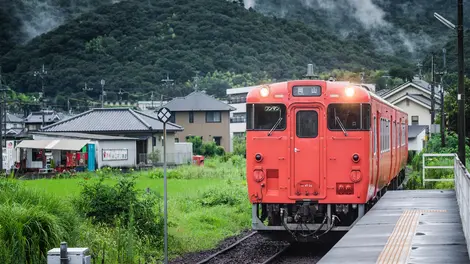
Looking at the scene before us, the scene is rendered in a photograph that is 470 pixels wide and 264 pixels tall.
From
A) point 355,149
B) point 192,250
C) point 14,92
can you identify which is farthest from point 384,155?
point 14,92

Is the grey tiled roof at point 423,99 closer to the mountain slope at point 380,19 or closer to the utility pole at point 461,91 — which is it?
the utility pole at point 461,91

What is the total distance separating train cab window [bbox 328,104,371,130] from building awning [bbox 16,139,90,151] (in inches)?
1183

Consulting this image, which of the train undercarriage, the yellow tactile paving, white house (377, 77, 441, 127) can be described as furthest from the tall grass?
white house (377, 77, 441, 127)

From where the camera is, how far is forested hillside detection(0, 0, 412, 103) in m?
106

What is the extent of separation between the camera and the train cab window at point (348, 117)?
14305mm

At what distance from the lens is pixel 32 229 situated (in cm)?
1121

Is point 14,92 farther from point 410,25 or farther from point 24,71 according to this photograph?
point 410,25

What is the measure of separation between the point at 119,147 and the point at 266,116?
33.6 meters

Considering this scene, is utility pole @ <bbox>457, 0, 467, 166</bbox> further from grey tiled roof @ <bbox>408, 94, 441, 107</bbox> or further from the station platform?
grey tiled roof @ <bbox>408, 94, 441, 107</bbox>

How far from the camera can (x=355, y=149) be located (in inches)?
562

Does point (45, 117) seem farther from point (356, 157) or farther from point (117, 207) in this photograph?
point (356, 157)

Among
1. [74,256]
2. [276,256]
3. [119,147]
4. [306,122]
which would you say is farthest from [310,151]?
[119,147]

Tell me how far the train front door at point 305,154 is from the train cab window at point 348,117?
0.23 metres

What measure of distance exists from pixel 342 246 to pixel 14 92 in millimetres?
102675
